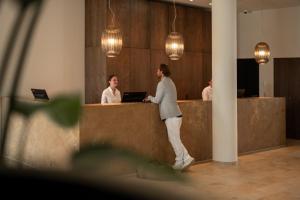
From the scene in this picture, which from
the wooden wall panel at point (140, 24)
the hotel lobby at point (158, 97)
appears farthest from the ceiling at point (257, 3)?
the wooden wall panel at point (140, 24)

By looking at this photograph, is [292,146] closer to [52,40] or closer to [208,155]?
[208,155]

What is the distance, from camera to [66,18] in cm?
938

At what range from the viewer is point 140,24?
9.99m

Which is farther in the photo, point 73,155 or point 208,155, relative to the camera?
point 208,155

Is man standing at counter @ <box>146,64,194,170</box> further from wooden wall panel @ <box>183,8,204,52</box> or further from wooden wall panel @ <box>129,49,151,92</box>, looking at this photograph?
wooden wall panel @ <box>183,8,204,52</box>

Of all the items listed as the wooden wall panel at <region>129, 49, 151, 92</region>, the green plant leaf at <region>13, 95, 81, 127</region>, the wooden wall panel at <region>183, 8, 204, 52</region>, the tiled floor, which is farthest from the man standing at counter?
the green plant leaf at <region>13, 95, 81, 127</region>

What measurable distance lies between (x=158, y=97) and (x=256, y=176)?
1850 mm

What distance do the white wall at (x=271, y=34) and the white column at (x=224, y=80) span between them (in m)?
4.18

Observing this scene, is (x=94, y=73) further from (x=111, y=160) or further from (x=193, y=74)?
(x=111, y=160)

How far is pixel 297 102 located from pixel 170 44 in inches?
201

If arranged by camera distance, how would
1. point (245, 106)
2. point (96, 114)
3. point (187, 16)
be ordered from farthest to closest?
point (187, 16) → point (245, 106) → point (96, 114)

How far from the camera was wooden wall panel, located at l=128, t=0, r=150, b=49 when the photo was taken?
32.3 feet

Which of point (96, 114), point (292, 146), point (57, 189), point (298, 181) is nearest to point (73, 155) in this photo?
point (57, 189)

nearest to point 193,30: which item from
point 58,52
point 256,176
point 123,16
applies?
point 123,16
